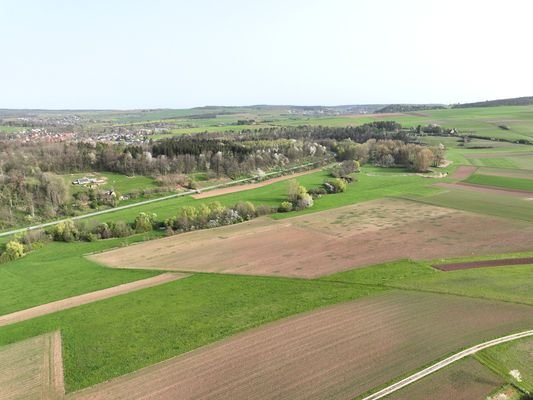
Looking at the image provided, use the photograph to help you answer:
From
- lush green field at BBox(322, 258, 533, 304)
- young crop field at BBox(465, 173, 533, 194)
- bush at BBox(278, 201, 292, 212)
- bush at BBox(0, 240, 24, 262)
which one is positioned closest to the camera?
lush green field at BBox(322, 258, 533, 304)

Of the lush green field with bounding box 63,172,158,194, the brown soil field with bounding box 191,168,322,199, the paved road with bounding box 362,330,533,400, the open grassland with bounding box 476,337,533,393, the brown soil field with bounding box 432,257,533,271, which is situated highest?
the open grassland with bounding box 476,337,533,393

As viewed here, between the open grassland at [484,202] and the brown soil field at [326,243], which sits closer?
the brown soil field at [326,243]

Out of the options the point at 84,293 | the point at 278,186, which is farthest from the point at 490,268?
the point at 278,186

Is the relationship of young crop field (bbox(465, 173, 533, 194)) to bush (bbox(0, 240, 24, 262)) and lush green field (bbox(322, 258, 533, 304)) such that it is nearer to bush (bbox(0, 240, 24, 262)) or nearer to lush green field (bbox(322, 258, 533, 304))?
lush green field (bbox(322, 258, 533, 304))

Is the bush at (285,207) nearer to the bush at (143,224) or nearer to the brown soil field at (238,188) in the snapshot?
the brown soil field at (238,188)

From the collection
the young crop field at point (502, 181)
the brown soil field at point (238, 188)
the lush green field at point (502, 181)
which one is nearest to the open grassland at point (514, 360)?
the young crop field at point (502, 181)

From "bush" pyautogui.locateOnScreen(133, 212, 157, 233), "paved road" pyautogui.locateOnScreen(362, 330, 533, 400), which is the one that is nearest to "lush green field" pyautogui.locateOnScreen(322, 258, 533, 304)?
"paved road" pyautogui.locateOnScreen(362, 330, 533, 400)

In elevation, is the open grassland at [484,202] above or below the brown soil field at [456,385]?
below
